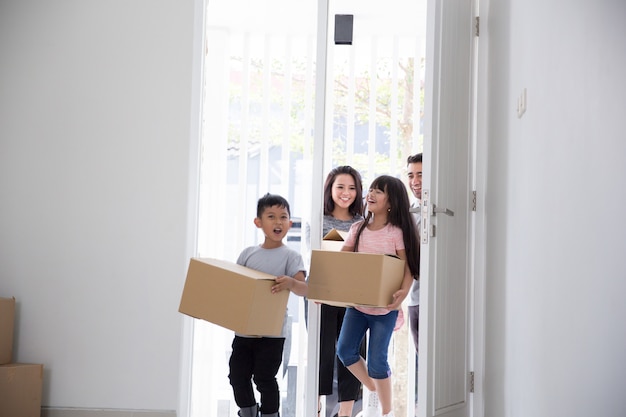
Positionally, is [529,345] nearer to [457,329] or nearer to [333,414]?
[457,329]

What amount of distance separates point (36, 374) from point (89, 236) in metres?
0.69

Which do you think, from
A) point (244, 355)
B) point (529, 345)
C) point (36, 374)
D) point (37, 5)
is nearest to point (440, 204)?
point (529, 345)

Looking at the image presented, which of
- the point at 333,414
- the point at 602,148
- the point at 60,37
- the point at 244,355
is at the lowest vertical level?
the point at 333,414

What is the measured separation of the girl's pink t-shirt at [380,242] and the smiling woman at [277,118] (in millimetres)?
760

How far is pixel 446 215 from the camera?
279cm

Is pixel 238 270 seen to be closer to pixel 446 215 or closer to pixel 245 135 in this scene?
pixel 446 215

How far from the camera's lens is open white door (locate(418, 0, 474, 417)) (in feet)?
8.66

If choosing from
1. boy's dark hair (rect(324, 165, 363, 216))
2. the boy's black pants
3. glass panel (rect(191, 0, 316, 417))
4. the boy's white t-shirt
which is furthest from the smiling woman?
the boy's black pants

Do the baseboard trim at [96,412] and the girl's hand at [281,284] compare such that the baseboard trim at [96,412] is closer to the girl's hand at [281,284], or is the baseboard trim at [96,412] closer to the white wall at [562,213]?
the girl's hand at [281,284]

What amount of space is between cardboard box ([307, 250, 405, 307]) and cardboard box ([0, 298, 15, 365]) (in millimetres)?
1424

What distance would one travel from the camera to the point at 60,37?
11.5 ft

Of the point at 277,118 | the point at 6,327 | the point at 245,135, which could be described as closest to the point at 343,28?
the point at 277,118

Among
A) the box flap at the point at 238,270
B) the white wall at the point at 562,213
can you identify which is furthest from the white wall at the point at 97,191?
the white wall at the point at 562,213

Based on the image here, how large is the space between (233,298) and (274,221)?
50cm
